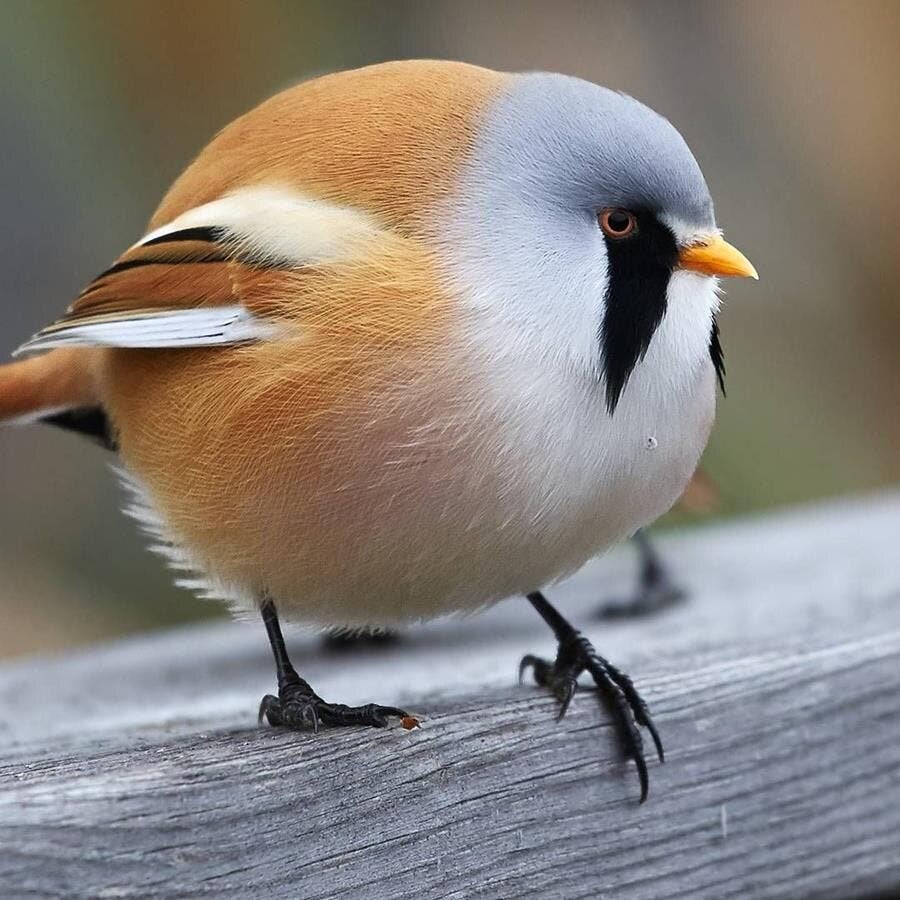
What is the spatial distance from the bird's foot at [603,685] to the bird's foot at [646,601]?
2.50 feet

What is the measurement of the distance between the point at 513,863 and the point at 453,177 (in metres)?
0.70

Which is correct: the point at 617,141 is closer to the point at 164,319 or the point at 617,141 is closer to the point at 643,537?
the point at 164,319

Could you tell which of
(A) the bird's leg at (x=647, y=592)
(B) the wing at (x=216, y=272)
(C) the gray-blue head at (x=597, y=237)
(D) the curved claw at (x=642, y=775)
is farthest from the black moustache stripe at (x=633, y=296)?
(A) the bird's leg at (x=647, y=592)

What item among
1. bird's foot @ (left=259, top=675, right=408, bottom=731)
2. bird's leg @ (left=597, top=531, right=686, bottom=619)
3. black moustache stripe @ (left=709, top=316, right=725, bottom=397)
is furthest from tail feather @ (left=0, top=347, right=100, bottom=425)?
bird's leg @ (left=597, top=531, right=686, bottom=619)

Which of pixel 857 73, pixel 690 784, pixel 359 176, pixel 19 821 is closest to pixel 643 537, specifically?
pixel 690 784

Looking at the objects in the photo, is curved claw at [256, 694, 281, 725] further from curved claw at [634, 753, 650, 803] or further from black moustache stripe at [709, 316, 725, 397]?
black moustache stripe at [709, 316, 725, 397]

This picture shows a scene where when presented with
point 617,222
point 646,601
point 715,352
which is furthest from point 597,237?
point 646,601

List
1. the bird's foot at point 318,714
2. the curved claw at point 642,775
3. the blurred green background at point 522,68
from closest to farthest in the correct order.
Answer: the bird's foot at point 318,714 → the curved claw at point 642,775 → the blurred green background at point 522,68

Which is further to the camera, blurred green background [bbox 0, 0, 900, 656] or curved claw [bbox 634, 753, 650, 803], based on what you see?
blurred green background [bbox 0, 0, 900, 656]

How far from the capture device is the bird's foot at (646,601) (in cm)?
267

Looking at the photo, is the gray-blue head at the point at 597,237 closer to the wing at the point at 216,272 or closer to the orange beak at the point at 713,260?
the orange beak at the point at 713,260

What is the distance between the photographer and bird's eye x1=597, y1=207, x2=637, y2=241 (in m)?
1.63

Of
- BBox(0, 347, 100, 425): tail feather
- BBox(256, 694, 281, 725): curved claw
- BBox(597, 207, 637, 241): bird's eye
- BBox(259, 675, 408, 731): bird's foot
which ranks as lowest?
BBox(256, 694, 281, 725): curved claw

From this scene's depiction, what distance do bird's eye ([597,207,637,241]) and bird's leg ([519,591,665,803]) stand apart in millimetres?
491
